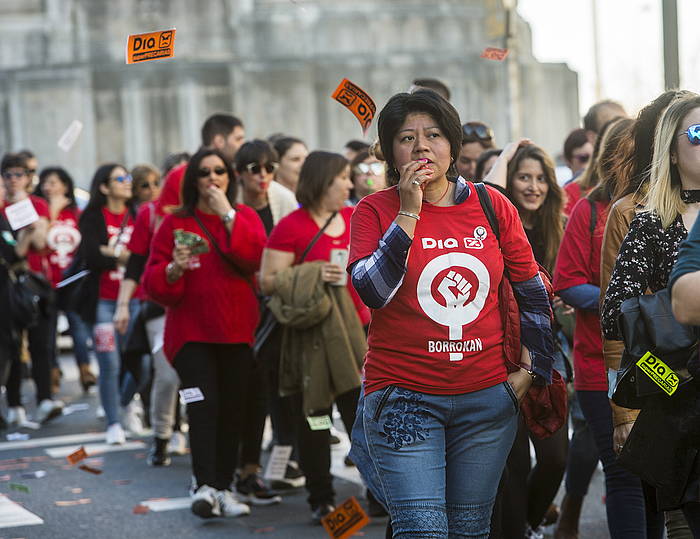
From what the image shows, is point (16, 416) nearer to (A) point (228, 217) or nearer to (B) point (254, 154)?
(B) point (254, 154)

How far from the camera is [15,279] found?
446 inches

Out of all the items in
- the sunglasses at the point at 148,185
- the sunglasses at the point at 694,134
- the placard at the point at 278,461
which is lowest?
the placard at the point at 278,461

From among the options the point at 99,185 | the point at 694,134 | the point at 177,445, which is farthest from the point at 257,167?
the point at 694,134

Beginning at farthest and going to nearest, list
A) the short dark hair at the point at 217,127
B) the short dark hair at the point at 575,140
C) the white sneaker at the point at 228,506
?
the short dark hair at the point at 217,127 < the short dark hair at the point at 575,140 < the white sneaker at the point at 228,506

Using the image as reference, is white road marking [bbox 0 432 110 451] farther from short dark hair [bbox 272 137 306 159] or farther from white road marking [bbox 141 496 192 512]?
short dark hair [bbox 272 137 306 159]

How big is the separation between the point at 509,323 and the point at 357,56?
25.8 meters

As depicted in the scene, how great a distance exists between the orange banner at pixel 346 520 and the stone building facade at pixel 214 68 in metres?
24.0

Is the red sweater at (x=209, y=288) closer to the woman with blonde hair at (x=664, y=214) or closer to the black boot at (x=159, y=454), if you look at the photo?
the black boot at (x=159, y=454)

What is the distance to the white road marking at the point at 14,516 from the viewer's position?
7.55 meters

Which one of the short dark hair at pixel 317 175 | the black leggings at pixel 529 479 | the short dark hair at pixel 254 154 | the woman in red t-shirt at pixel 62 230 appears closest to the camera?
the black leggings at pixel 529 479

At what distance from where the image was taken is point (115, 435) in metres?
10.3

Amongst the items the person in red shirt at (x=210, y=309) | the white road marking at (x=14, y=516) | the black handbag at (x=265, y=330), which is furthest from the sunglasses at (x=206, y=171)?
the white road marking at (x=14, y=516)

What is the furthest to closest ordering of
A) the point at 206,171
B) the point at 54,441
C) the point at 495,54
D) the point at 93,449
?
the point at 54,441, the point at 93,449, the point at 206,171, the point at 495,54

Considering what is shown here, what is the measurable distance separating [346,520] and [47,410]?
6.24 meters
